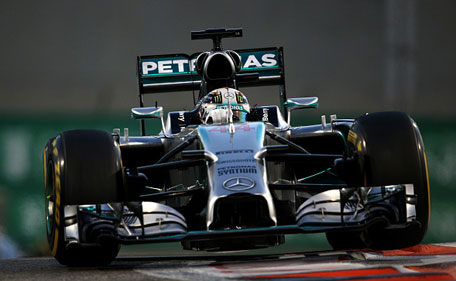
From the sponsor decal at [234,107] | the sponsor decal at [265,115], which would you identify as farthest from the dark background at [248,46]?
the sponsor decal at [234,107]

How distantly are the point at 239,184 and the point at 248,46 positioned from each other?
7088mm

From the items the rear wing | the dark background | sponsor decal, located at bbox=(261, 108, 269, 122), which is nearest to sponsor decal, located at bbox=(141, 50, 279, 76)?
the rear wing

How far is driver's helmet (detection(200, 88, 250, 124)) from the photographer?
5.69 metres

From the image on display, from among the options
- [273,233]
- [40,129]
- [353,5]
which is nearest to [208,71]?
[273,233]

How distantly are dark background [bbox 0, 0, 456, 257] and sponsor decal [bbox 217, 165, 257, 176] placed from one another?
6.19 meters

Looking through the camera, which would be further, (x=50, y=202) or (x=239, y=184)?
(x=50, y=202)

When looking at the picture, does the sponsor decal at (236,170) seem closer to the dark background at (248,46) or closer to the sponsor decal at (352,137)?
the sponsor decal at (352,137)

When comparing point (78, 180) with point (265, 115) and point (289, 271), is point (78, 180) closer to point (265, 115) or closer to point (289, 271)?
point (289, 271)

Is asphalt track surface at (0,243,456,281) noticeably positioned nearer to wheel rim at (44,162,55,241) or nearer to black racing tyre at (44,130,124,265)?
black racing tyre at (44,130,124,265)

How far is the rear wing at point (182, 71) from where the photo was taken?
736cm

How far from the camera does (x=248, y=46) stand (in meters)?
11.2

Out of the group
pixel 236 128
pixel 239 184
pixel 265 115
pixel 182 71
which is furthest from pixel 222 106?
pixel 182 71

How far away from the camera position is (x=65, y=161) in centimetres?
430

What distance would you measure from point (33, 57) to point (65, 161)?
22.7 ft
